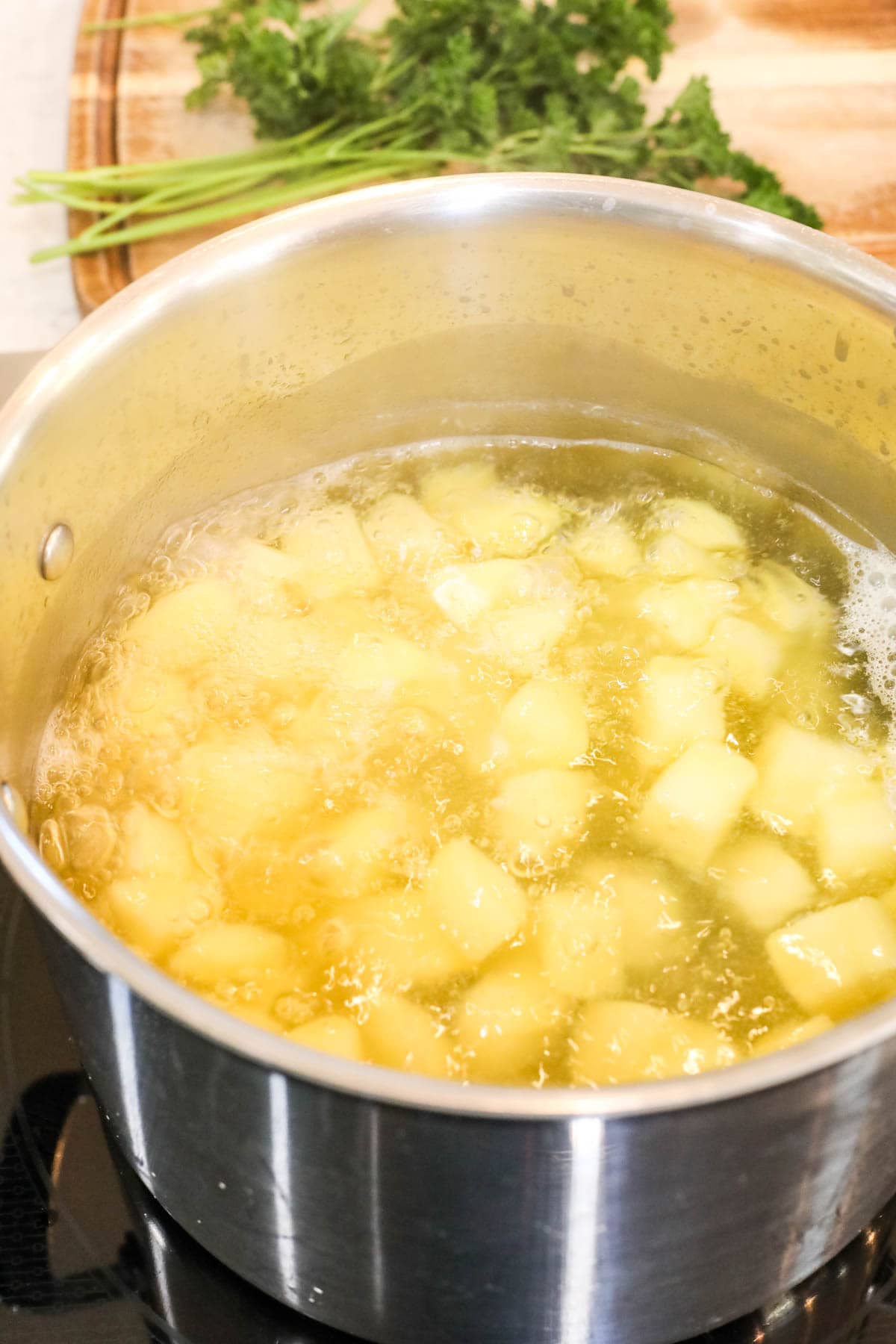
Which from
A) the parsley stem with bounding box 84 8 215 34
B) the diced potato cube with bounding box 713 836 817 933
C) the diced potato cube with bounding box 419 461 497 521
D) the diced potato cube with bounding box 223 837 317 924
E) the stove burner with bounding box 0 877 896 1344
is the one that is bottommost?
the stove burner with bounding box 0 877 896 1344

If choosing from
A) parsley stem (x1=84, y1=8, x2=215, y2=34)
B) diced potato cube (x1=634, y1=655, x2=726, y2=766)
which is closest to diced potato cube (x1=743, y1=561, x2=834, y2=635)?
diced potato cube (x1=634, y1=655, x2=726, y2=766)

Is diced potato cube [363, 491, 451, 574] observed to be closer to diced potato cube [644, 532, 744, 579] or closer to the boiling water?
the boiling water

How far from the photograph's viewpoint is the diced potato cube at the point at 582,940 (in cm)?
92

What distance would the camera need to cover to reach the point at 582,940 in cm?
94

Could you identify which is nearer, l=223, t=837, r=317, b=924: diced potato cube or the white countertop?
l=223, t=837, r=317, b=924: diced potato cube

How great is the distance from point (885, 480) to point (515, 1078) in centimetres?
67

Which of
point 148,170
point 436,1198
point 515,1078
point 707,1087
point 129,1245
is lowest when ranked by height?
point 129,1245

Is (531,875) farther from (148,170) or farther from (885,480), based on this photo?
(148,170)

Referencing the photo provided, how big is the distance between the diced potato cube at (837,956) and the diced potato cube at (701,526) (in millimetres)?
439

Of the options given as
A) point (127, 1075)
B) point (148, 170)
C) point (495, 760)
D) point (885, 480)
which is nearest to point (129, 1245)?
point (127, 1075)

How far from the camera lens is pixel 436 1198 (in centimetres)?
64

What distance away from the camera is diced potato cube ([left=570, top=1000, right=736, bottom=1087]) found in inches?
33.4

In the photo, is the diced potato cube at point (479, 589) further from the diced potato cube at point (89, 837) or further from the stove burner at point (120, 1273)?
the stove burner at point (120, 1273)

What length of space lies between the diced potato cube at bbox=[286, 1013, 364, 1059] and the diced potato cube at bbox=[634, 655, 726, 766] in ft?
1.19
